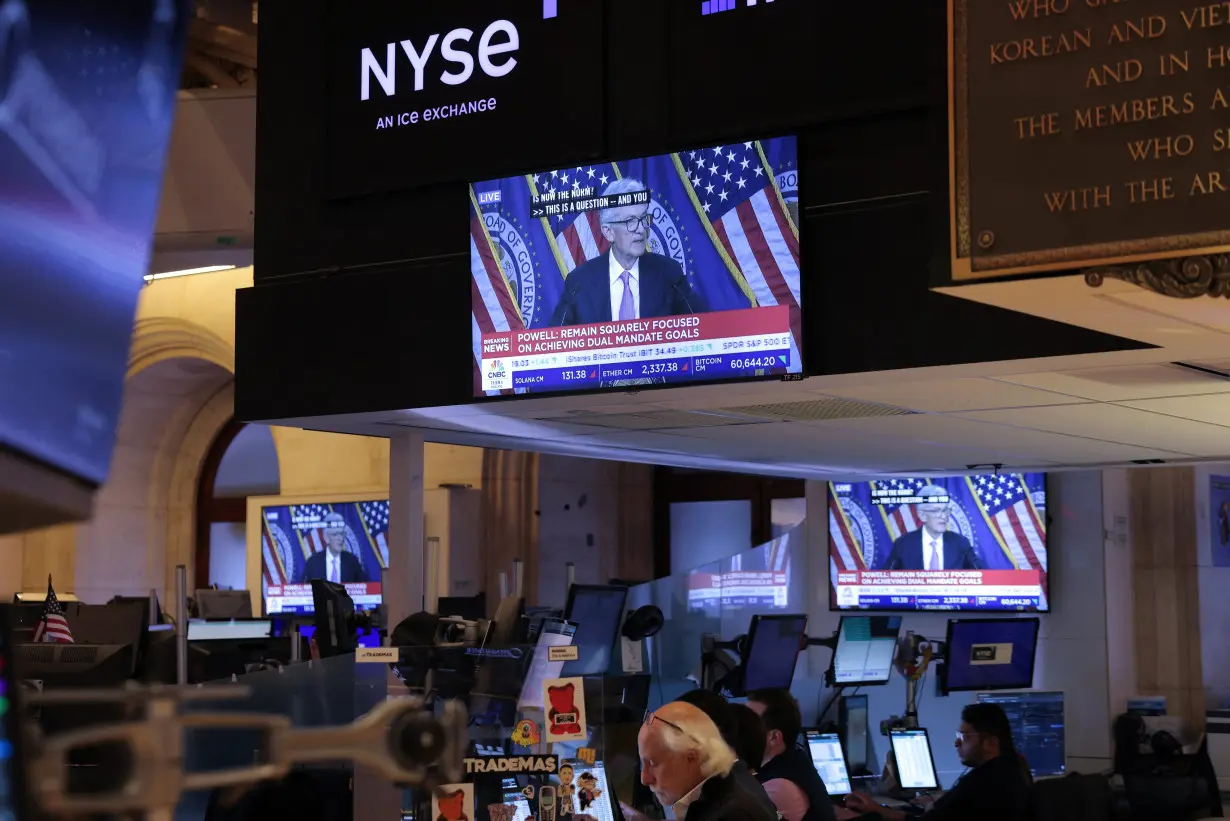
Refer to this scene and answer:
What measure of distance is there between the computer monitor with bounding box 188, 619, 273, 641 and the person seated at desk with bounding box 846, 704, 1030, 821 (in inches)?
232

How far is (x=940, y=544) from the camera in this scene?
8945 mm

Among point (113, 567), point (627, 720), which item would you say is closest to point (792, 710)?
point (627, 720)

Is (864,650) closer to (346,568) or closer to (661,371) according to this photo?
(661,371)

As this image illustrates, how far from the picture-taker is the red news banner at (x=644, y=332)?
4.86 m

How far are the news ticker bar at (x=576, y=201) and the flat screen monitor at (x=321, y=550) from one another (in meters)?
8.55

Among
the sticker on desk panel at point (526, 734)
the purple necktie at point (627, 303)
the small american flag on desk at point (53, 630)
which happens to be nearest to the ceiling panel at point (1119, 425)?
the purple necktie at point (627, 303)

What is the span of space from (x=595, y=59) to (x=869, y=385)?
1566 mm

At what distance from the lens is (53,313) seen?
1.51 metres

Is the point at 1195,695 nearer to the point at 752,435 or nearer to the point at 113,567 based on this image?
the point at 752,435

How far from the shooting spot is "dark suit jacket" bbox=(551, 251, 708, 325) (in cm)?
501

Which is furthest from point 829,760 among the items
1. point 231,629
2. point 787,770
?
point 231,629

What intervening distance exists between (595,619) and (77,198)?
443 centimetres

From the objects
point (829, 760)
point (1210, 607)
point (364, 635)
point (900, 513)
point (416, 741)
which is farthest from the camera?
point (364, 635)

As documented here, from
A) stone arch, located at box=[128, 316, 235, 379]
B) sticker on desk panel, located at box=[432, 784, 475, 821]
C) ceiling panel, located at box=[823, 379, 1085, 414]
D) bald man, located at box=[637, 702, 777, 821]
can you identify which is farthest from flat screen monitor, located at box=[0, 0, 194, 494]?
stone arch, located at box=[128, 316, 235, 379]
